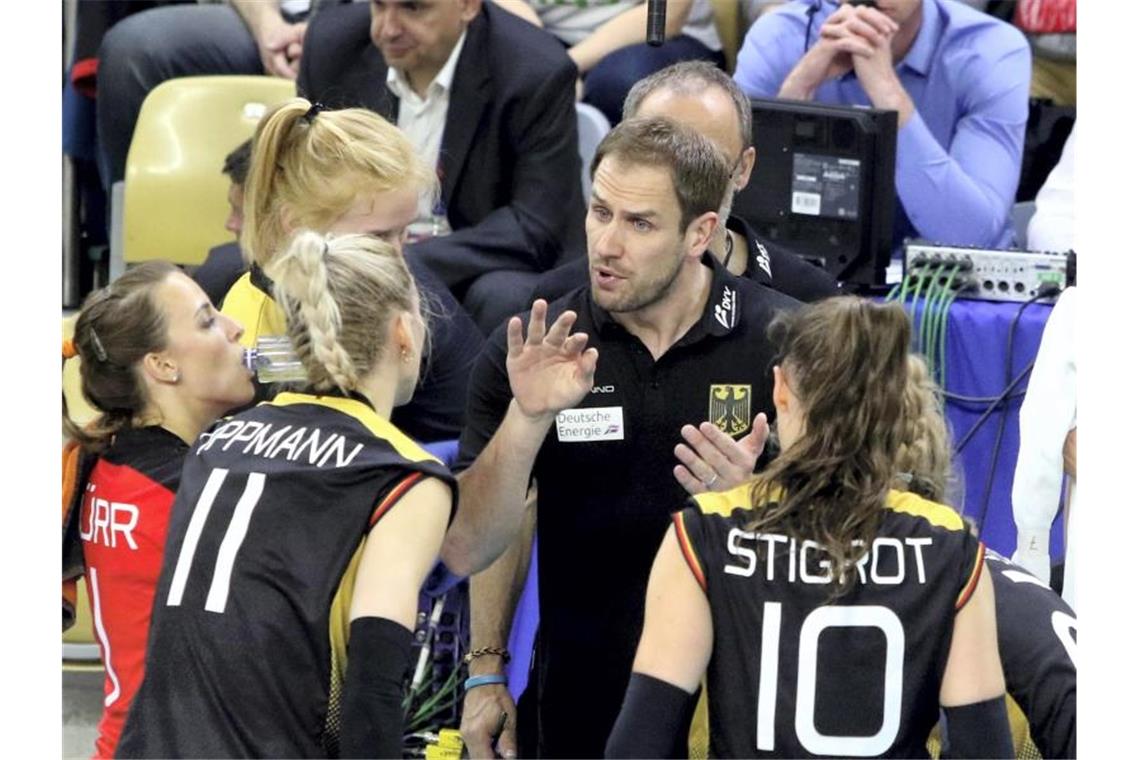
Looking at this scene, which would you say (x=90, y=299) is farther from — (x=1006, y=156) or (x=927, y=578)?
(x=1006, y=156)

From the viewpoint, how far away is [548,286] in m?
3.91

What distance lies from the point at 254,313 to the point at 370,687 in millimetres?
1165

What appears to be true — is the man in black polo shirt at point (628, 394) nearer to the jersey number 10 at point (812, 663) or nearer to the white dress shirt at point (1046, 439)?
the jersey number 10 at point (812, 663)

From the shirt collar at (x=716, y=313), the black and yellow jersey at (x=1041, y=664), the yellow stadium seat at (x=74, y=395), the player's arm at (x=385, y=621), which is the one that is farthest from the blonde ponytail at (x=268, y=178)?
the yellow stadium seat at (x=74, y=395)

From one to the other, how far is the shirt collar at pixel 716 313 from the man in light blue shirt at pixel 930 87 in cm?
205

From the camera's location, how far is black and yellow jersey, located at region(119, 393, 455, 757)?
2863 mm

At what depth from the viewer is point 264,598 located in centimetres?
287

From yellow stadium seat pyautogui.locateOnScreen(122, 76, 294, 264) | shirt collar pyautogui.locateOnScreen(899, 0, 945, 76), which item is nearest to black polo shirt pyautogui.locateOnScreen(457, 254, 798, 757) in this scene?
shirt collar pyautogui.locateOnScreen(899, 0, 945, 76)

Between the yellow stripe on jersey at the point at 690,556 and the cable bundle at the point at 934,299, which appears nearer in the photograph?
the yellow stripe on jersey at the point at 690,556

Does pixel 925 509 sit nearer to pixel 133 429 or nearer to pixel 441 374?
pixel 133 429

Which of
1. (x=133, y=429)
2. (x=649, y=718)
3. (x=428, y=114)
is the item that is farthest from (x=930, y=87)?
(x=649, y=718)

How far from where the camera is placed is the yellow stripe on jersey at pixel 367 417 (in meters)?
2.98
